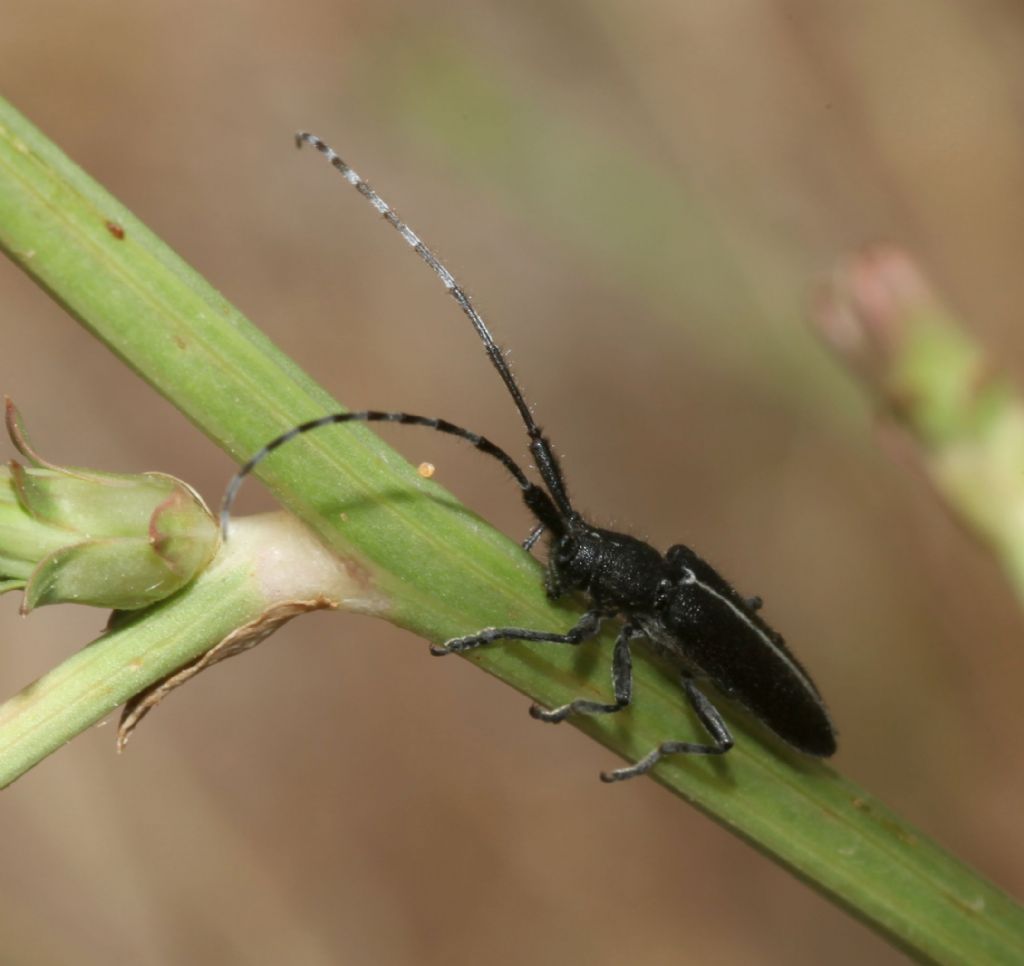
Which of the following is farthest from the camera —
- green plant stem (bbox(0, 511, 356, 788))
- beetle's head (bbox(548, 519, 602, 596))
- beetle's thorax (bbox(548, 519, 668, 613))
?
beetle's thorax (bbox(548, 519, 668, 613))

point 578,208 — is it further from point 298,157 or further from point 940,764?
point 940,764

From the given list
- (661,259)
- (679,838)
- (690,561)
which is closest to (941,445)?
(690,561)

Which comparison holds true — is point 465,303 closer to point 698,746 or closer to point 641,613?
point 641,613

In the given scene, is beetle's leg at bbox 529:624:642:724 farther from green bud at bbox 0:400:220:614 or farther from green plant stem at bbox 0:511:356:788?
green bud at bbox 0:400:220:614

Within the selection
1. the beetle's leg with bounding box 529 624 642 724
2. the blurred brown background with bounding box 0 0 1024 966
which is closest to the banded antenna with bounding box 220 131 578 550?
the beetle's leg with bounding box 529 624 642 724

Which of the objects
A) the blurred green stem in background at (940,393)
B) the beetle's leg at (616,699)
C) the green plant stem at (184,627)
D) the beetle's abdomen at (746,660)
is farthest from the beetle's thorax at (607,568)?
the blurred green stem in background at (940,393)

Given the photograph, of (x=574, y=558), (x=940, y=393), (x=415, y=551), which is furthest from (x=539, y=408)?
(x=415, y=551)
